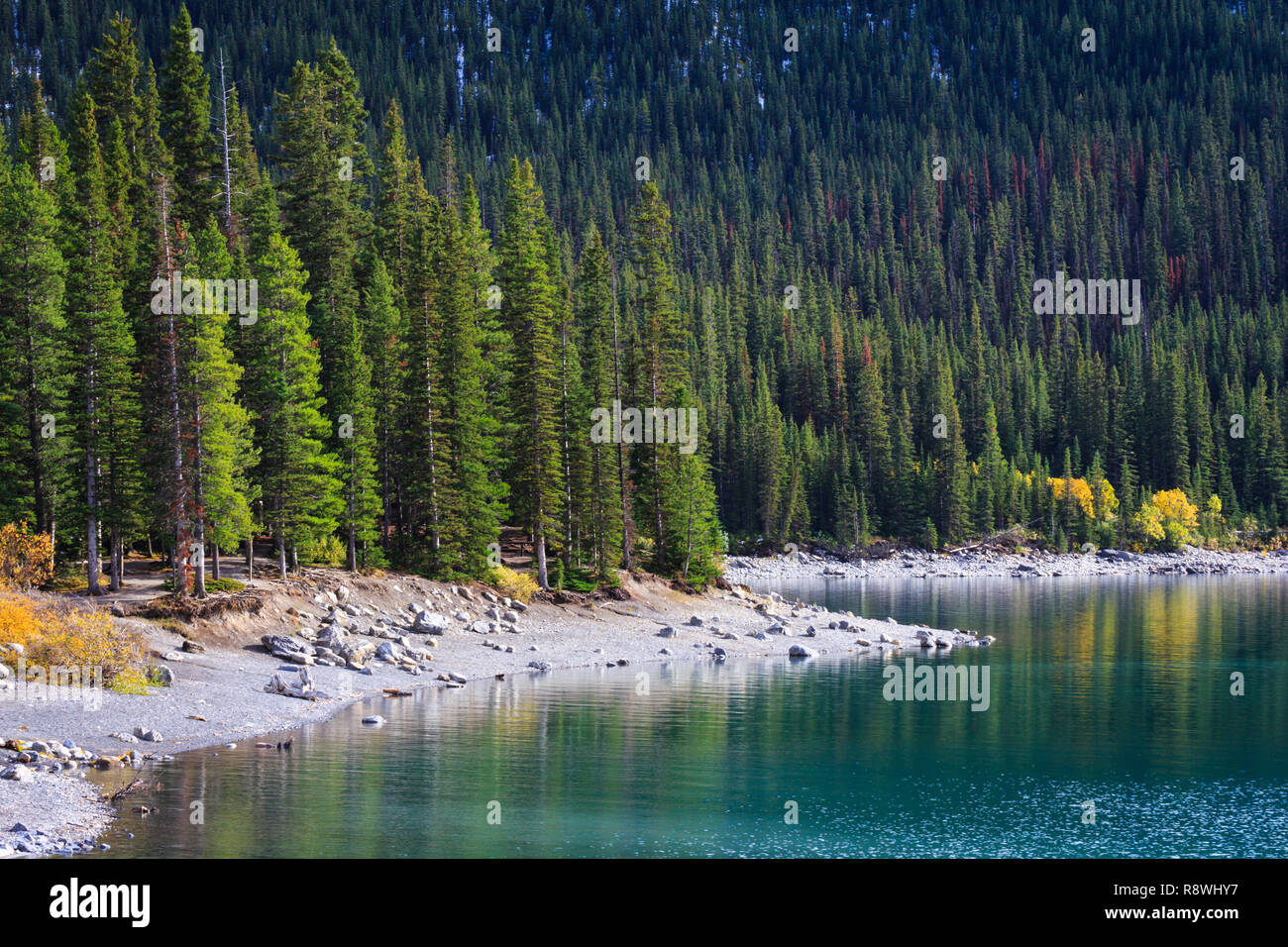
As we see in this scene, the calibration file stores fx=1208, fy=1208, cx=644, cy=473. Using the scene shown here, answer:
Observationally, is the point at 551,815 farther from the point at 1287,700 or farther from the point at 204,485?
the point at 1287,700

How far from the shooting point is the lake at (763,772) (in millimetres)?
23000

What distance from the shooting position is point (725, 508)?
125 meters

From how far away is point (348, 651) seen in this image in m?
41.6

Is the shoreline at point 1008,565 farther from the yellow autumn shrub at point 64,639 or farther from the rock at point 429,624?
the yellow autumn shrub at point 64,639

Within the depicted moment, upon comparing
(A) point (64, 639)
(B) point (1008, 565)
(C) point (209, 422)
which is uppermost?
(C) point (209, 422)

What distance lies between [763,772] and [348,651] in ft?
58.3

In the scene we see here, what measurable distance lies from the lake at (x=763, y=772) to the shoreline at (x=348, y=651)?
130 centimetres

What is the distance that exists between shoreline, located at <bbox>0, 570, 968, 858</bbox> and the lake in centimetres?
130

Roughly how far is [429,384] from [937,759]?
31638 millimetres

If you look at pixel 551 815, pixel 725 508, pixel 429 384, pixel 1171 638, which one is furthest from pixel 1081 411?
pixel 551 815

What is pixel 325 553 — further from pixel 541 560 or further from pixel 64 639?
pixel 64 639

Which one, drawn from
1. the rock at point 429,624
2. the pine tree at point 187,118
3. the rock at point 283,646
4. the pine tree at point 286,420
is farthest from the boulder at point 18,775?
the pine tree at point 187,118

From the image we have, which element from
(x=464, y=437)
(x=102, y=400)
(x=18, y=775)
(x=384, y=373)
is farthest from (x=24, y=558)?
(x=464, y=437)
